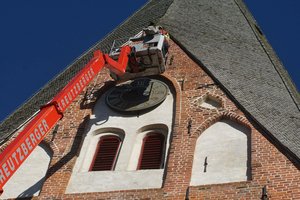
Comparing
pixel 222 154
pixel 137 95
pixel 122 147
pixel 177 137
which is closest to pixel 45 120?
pixel 122 147

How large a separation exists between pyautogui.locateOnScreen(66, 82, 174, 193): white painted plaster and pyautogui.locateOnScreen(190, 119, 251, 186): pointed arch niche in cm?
74

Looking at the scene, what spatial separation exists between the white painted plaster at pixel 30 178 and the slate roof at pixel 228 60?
1.69 meters

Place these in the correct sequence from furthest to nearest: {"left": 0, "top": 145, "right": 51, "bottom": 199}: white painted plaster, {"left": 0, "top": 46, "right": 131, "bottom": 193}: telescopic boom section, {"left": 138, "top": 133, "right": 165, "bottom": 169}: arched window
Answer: {"left": 138, "top": 133, "right": 165, "bottom": 169}: arched window
{"left": 0, "top": 145, "right": 51, "bottom": 199}: white painted plaster
{"left": 0, "top": 46, "right": 131, "bottom": 193}: telescopic boom section

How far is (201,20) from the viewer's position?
70.0ft

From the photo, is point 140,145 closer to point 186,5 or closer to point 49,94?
point 49,94

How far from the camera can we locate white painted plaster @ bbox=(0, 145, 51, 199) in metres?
12.1

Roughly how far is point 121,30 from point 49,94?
4499mm

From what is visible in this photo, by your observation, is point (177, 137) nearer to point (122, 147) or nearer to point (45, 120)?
point (122, 147)

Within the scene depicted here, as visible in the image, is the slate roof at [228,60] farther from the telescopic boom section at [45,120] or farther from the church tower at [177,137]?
the telescopic boom section at [45,120]

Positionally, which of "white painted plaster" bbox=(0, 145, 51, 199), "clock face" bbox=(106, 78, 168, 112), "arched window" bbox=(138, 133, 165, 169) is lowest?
"white painted plaster" bbox=(0, 145, 51, 199)

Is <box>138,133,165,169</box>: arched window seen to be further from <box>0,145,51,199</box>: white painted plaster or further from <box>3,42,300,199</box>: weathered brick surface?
<box>0,145,51,199</box>: white painted plaster

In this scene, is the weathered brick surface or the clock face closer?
the weathered brick surface

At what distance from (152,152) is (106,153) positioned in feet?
3.18

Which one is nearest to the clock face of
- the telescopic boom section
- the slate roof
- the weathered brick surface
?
Result: the weathered brick surface
